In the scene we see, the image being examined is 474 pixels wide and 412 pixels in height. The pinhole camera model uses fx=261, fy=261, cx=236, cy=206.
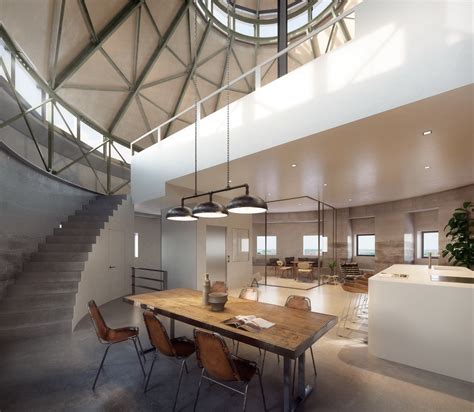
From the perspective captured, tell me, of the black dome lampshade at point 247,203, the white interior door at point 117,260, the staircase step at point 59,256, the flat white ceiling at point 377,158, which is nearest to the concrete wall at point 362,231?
the flat white ceiling at point 377,158

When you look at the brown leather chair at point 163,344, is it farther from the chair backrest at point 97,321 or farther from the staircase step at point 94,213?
the staircase step at point 94,213

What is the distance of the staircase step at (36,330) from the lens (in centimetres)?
425

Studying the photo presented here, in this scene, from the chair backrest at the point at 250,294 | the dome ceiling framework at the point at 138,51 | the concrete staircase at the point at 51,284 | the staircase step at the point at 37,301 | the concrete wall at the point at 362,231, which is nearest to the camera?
the chair backrest at the point at 250,294

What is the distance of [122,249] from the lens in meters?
7.55

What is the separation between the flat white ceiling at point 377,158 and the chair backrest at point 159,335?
9.26 feet

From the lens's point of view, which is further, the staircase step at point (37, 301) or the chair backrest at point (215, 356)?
the staircase step at point (37, 301)

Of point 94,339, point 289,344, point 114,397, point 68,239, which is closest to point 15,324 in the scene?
point 94,339

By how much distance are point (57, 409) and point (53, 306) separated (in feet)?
8.98

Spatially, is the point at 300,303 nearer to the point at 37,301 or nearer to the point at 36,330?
the point at 36,330

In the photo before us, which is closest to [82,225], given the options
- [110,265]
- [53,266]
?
[110,265]

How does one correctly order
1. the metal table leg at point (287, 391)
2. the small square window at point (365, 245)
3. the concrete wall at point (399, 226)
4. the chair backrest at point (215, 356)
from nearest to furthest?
1. the chair backrest at point (215, 356)
2. the metal table leg at point (287, 391)
3. the concrete wall at point (399, 226)
4. the small square window at point (365, 245)

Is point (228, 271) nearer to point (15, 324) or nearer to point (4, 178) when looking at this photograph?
point (15, 324)

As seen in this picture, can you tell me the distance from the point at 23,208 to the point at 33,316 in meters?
2.17

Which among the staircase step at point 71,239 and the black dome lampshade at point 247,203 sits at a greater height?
the black dome lampshade at point 247,203
